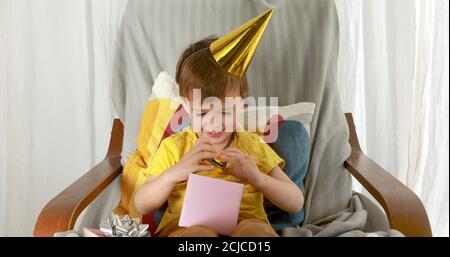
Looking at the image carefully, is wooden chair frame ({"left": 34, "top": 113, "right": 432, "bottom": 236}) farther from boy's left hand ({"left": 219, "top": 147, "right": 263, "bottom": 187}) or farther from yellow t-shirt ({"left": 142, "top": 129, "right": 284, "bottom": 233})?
boy's left hand ({"left": 219, "top": 147, "right": 263, "bottom": 187})

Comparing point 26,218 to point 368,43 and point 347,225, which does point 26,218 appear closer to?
point 347,225

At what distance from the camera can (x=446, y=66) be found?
185 centimetres

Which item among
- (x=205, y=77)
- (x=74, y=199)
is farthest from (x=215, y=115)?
(x=74, y=199)

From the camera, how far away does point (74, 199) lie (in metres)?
1.28

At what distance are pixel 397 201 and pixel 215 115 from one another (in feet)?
1.33

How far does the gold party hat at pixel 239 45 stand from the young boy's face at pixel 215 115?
7cm

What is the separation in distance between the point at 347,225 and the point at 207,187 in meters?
0.32

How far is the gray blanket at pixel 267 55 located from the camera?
62.6 inches

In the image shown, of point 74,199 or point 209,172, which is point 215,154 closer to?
point 209,172

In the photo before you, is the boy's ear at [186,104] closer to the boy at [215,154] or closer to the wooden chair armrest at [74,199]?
the boy at [215,154]

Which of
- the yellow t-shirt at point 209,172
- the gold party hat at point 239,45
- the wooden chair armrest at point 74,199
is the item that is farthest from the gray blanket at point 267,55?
the gold party hat at point 239,45

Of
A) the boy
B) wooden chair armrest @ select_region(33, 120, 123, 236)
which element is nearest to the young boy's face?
the boy
